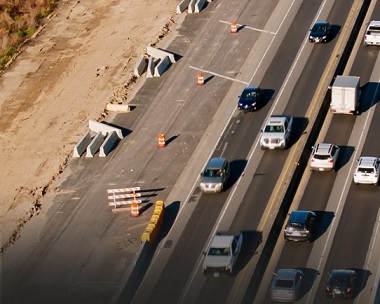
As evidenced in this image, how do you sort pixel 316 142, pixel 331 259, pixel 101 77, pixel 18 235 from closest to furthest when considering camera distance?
pixel 331 259 → pixel 18 235 → pixel 316 142 → pixel 101 77

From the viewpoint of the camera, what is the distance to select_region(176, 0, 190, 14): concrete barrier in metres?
103

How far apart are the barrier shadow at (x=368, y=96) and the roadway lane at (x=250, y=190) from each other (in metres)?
3.81

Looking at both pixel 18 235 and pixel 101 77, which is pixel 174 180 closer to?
pixel 18 235

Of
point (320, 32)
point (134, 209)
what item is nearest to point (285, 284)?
point (134, 209)

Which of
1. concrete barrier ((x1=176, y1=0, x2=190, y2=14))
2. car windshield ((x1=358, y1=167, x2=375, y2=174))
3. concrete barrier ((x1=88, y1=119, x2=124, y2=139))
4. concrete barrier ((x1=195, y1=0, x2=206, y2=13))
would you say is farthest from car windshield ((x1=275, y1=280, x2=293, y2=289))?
concrete barrier ((x1=176, y1=0, x2=190, y2=14))

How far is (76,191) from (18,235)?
5.82 meters

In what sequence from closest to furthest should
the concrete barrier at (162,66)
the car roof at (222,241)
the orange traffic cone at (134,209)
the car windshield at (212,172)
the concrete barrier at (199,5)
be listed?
the car roof at (222,241), the orange traffic cone at (134,209), the car windshield at (212,172), the concrete barrier at (162,66), the concrete barrier at (199,5)

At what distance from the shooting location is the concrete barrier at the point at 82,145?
268 ft

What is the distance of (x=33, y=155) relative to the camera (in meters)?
83.5

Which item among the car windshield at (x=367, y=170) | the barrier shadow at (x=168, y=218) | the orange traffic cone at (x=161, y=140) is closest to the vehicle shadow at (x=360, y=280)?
the car windshield at (x=367, y=170)

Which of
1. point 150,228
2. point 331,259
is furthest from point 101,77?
point 331,259

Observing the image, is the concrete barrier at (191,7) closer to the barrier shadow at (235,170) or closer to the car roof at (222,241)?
the barrier shadow at (235,170)

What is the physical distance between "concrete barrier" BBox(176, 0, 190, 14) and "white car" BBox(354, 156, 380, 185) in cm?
3497

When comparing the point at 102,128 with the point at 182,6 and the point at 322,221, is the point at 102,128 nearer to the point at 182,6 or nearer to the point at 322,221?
the point at 322,221
